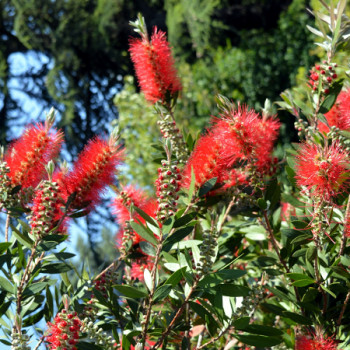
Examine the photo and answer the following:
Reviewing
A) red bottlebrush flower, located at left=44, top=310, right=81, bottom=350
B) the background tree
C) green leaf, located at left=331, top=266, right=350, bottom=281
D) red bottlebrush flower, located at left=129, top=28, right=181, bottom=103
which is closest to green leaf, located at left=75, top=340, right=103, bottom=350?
red bottlebrush flower, located at left=44, top=310, right=81, bottom=350

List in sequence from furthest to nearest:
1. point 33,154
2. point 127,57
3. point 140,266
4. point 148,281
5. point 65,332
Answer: point 127,57, point 140,266, point 33,154, point 148,281, point 65,332

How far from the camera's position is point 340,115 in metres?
0.80

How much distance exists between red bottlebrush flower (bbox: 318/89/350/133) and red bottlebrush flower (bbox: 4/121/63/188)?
420 mm

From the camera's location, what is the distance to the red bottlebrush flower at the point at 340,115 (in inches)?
28.9

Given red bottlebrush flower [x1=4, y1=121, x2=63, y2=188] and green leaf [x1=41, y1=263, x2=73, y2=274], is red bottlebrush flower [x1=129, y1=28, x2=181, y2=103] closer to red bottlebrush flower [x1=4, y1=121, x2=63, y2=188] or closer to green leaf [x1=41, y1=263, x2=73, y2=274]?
red bottlebrush flower [x1=4, y1=121, x2=63, y2=188]

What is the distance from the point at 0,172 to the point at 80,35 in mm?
5172

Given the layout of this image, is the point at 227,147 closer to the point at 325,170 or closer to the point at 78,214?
the point at 325,170

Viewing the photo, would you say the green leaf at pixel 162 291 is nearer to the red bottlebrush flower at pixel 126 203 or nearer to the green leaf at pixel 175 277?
the green leaf at pixel 175 277

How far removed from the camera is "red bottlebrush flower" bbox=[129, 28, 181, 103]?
84 centimetres

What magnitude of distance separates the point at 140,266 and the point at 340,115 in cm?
41

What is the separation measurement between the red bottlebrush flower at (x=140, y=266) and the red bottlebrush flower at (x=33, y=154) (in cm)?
20

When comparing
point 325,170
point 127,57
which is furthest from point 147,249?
point 127,57

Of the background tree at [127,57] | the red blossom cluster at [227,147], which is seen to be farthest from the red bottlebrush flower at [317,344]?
the background tree at [127,57]

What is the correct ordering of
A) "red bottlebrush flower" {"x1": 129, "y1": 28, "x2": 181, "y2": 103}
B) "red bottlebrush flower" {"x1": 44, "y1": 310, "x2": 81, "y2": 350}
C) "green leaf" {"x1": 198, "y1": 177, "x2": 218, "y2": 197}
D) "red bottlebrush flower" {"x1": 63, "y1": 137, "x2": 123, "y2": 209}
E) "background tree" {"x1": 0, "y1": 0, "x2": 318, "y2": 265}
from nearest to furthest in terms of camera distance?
"red bottlebrush flower" {"x1": 44, "y1": 310, "x2": 81, "y2": 350}
"green leaf" {"x1": 198, "y1": 177, "x2": 218, "y2": 197}
"red bottlebrush flower" {"x1": 63, "y1": 137, "x2": 123, "y2": 209}
"red bottlebrush flower" {"x1": 129, "y1": 28, "x2": 181, "y2": 103}
"background tree" {"x1": 0, "y1": 0, "x2": 318, "y2": 265}
